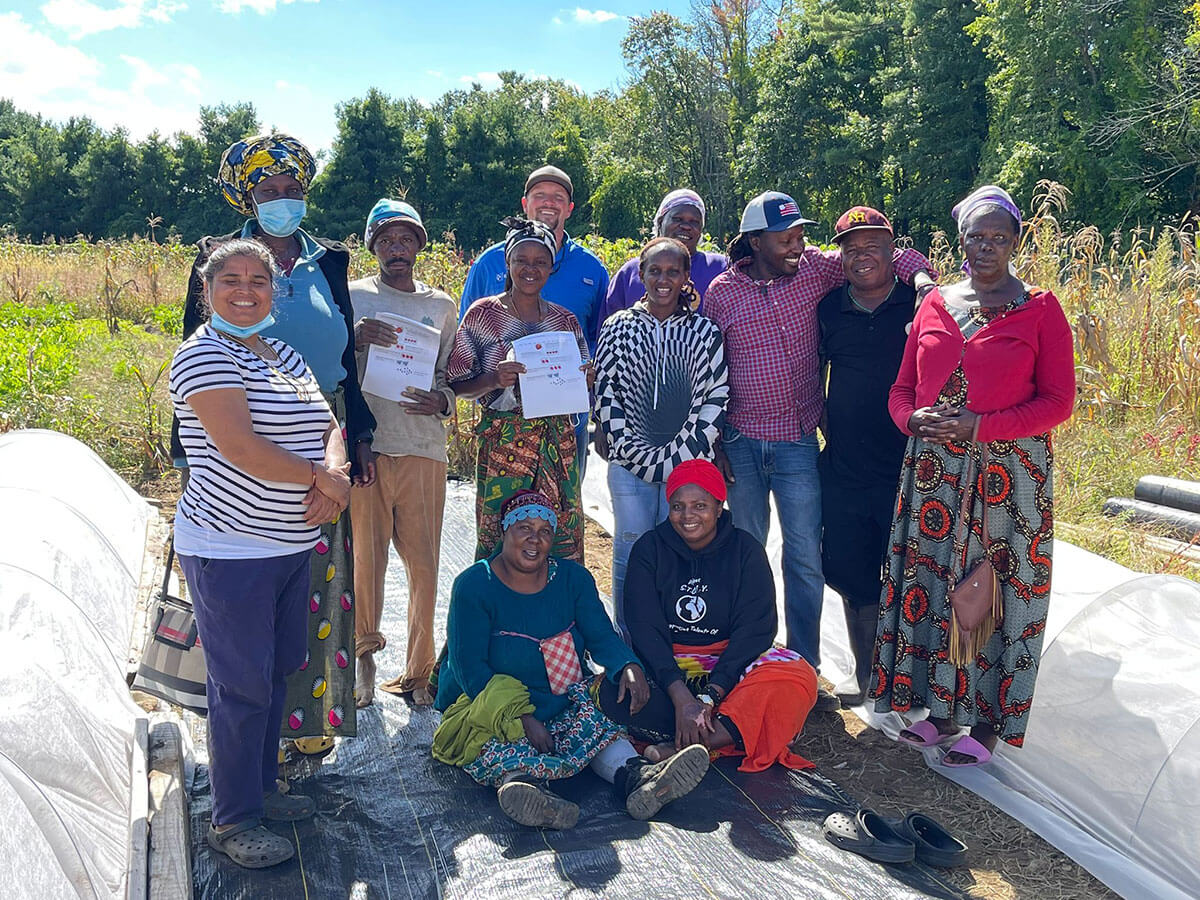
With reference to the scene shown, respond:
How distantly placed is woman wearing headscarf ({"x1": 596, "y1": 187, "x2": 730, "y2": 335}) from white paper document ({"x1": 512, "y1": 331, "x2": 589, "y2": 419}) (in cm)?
49

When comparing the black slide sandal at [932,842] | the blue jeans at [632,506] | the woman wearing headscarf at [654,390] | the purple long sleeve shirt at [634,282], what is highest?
the purple long sleeve shirt at [634,282]

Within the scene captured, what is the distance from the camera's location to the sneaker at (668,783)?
3160 millimetres

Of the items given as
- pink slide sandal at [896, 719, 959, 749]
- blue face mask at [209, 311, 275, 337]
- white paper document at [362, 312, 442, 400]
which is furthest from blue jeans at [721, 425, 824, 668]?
blue face mask at [209, 311, 275, 337]

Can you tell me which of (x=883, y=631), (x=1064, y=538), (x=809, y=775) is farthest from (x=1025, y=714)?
(x=1064, y=538)

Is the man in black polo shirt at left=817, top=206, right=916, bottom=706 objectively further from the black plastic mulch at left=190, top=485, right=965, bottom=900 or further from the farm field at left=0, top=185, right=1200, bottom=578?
the farm field at left=0, top=185, right=1200, bottom=578

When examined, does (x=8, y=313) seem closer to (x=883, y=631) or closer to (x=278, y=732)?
(x=278, y=732)

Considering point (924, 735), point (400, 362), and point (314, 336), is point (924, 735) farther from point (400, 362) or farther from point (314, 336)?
point (314, 336)

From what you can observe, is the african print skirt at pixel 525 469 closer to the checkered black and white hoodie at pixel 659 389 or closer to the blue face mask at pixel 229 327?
the checkered black and white hoodie at pixel 659 389

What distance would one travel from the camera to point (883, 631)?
376cm

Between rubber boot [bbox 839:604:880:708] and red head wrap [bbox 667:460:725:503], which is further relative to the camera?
rubber boot [bbox 839:604:880:708]

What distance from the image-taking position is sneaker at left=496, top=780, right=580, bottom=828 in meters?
3.06

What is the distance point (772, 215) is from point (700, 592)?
155cm

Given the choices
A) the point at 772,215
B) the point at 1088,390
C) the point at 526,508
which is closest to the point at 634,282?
the point at 772,215

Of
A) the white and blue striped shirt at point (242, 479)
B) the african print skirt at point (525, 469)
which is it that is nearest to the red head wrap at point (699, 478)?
the african print skirt at point (525, 469)
